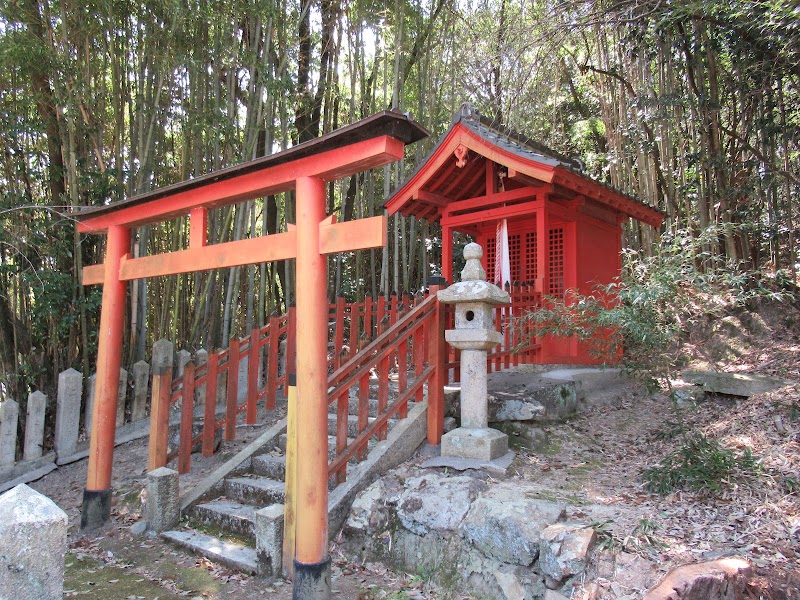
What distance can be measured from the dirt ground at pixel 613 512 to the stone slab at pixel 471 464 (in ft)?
0.38

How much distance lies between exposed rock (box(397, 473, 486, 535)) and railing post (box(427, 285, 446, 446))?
66cm

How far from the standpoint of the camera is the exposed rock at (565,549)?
8.61ft

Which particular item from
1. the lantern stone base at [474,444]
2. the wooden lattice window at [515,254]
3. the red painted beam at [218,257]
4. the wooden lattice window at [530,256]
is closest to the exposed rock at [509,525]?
the lantern stone base at [474,444]

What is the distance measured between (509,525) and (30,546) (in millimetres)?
2249

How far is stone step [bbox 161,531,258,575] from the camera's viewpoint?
3420mm

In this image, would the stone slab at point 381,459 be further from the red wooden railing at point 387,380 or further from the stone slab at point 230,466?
the stone slab at point 230,466

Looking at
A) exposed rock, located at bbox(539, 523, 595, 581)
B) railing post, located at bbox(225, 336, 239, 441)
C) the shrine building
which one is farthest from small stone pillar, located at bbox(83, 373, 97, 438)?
exposed rock, located at bbox(539, 523, 595, 581)

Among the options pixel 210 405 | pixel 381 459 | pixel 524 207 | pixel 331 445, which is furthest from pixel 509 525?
pixel 524 207

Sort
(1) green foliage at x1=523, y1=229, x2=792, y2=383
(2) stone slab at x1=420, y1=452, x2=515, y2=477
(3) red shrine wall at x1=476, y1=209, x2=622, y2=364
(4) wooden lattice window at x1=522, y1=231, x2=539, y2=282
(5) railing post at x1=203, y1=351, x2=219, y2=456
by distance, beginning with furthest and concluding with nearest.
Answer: (4) wooden lattice window at x1=522, y1=231, x2=539, y2=282
(3) red shrine wall at x1=476, y1=209, x2=622, y2=364
(5) railing post at x1=203, y1=351, x2=219, y2=456
(2) stone slab at x1=420, y1=452, x2=515, y2=477
(1) green foliage at x1=523, y1=229, x2=792, y2=383

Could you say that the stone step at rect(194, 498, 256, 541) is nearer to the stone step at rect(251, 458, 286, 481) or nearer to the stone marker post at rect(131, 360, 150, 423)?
the stone step at rect(251, 458, 286, 481)

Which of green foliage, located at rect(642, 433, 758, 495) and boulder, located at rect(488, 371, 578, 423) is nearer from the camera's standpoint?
green foliage, located at rect(642, 433, 758, 495)

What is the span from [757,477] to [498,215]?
14.9 ft

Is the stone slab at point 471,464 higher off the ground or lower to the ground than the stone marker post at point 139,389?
lower

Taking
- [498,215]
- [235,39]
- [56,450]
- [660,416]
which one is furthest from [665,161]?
[56,450]
